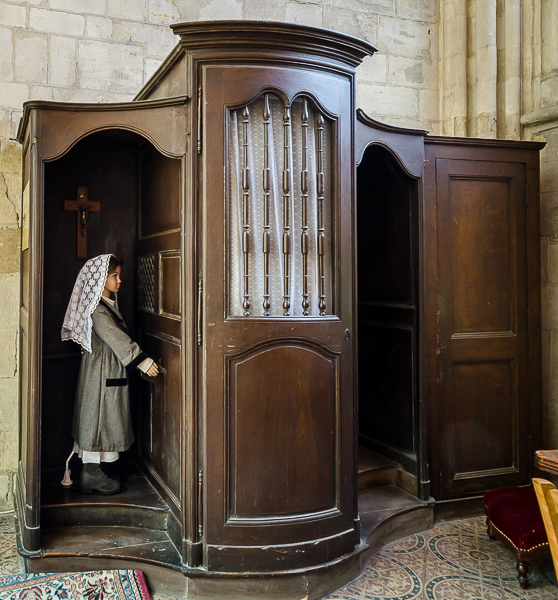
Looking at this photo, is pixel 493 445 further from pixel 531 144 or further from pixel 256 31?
pixel 256 31

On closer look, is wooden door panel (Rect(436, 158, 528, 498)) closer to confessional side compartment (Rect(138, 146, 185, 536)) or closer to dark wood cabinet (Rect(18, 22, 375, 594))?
dark wood cabinet (Rect(18, 22, 375, 594))

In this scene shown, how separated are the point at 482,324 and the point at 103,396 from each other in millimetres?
2383

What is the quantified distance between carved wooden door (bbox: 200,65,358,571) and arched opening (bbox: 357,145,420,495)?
0.87 m

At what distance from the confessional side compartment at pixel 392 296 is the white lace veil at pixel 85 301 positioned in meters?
1.57

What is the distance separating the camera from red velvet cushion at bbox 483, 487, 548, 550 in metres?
2.79

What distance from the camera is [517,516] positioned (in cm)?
291

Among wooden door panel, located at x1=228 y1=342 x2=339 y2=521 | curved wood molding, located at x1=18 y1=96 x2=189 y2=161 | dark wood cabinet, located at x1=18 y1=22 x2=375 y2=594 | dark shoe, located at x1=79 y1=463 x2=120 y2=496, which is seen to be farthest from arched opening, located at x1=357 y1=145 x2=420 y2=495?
dark shoe, located at x1=79 y1=463 x2=120 y2=496

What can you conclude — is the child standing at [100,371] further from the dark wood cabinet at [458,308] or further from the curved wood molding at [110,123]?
the dark wood cabinet at [458,308]

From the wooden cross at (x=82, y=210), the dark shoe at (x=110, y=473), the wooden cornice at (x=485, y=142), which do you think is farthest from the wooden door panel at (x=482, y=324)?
the wooden cross at (x=82, y=210)

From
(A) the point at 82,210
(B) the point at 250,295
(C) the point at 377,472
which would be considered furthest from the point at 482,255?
(A) the point at 82,210

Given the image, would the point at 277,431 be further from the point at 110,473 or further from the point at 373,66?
the point at 373,66

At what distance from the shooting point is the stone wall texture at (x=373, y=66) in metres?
3.65

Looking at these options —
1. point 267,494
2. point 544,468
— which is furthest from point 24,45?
point 544,468

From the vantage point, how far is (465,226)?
11.9 ft
